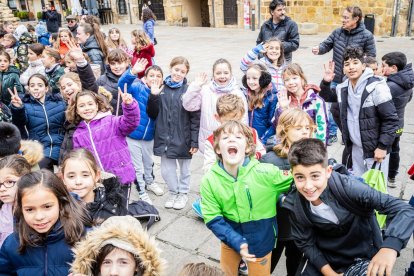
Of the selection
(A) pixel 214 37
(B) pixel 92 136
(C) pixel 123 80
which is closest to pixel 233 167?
(B) pixel 92 136

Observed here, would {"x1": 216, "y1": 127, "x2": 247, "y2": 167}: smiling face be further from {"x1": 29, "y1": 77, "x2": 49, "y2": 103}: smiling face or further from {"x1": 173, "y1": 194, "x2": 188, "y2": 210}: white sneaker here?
{"x1": 29, "y1": 77, "x2": 49, "y2": 103}: smiling face

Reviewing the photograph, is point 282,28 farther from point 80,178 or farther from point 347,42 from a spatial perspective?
point 80,178

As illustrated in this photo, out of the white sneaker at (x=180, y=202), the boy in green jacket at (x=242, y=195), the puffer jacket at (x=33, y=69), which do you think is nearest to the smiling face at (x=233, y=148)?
the boy in green jacket at (x=242, y=195)

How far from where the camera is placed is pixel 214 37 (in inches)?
711

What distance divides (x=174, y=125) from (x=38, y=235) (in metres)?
2.21

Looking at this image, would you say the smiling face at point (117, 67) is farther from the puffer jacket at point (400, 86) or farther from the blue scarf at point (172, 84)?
the puffer jacket at point (400, 86)

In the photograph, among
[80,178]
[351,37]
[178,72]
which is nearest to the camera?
[80,178]

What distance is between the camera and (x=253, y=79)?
4008mm

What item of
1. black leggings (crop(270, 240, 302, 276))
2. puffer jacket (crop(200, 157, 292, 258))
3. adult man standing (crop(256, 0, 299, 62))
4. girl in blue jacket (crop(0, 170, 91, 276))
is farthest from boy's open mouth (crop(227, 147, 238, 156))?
adult man standing (crop(256, 0, 299, 62))

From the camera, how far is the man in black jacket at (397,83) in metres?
4.29

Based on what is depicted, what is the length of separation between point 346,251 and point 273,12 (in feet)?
16.1

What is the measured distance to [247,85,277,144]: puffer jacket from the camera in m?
4.06

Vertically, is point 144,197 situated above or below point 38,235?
Result: below

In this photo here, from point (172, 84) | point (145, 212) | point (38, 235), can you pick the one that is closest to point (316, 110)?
point (172, 84)
